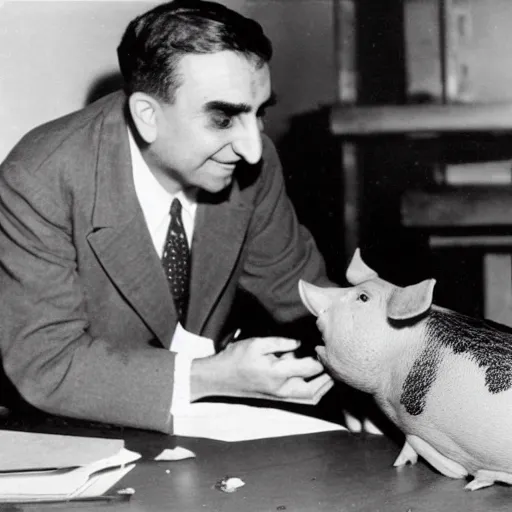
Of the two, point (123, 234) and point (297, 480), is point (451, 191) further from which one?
point (297, 480)

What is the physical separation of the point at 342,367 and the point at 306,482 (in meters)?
0.17

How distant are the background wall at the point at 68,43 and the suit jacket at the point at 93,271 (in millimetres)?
672

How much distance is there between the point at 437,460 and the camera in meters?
1.09

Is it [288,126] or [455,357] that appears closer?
[455,357]

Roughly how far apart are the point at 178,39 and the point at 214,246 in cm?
44

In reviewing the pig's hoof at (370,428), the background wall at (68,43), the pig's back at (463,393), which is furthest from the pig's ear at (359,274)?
the background wall at (68,43)

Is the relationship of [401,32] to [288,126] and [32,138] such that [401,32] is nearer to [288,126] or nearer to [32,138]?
[288,126]

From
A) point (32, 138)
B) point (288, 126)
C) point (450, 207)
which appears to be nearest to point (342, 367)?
point (32, 138)

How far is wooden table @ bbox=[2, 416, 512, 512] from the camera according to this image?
3.38 feet

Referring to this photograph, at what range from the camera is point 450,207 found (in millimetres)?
2172

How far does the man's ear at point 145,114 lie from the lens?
1510mm

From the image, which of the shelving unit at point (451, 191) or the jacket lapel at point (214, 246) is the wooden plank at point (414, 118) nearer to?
the shelving unit at point (451, 191)

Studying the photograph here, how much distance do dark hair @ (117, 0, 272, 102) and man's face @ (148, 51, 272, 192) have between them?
0.06 feet

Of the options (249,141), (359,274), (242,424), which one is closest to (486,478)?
(359,274)
